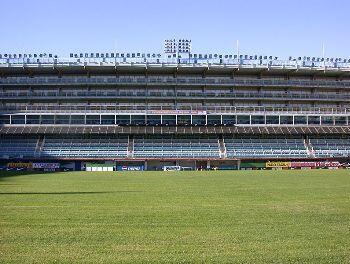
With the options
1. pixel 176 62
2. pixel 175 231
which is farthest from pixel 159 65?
pixel 175 231

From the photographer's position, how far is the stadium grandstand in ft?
247

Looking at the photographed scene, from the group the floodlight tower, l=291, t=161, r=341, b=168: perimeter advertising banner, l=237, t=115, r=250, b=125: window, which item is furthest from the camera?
the floodlight tower

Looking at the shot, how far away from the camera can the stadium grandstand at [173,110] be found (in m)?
75.2

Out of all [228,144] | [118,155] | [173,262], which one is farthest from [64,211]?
[228,144]

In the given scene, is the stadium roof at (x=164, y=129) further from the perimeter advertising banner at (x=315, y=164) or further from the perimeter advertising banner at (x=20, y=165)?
the perimeter advertising banner at (x=20, y=165)

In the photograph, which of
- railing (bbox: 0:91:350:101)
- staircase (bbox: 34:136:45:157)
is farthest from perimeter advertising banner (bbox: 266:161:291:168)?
staircase (bbox: 34:136:45:157)

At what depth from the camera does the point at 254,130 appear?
7856 cm

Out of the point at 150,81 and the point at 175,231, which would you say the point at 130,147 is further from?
the point at 175,231

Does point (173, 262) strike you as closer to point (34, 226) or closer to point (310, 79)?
point (34, 226)

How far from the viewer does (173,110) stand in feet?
261

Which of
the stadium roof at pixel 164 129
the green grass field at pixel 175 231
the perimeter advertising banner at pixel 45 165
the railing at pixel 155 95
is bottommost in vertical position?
the perimeter advertising banner at pixel 45 165

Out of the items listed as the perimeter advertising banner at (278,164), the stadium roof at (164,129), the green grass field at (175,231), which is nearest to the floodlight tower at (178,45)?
the stadium roof at (164,129)

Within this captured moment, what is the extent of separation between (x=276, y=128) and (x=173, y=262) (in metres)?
71.2

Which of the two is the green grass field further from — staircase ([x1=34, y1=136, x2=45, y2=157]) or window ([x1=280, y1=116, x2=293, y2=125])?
window ([x1=280, y1=116, x2=293, y2=125])
